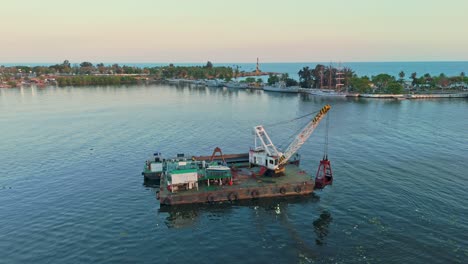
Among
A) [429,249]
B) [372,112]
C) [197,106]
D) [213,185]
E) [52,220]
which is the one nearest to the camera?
[429,249]

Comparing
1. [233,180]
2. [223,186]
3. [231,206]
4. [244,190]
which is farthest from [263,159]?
[231,206]

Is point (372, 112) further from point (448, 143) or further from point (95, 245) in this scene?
point (95, 245)

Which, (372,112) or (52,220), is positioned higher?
(372,112)

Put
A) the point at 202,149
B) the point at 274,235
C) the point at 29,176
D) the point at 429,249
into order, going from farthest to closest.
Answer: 1. the point at 202,149
2. the point at 29,176
3. the point at 274,235
4. the point at 429,249

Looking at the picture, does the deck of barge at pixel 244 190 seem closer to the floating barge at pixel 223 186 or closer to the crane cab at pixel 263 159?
the floating barge at pixel 223 186

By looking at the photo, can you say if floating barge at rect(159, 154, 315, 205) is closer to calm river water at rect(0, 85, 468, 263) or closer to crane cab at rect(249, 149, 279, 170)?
crane cab at rect(249, 149, 279, 170)

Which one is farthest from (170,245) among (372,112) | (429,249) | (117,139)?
(372,112)

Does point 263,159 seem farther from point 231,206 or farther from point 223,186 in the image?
point 231,206
